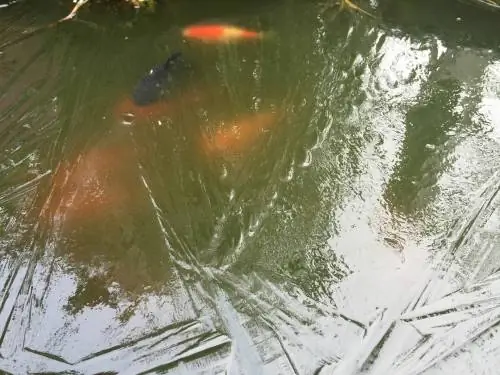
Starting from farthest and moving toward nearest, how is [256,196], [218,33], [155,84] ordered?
1. [218,33]
2. [155,84]
3. [256,196]

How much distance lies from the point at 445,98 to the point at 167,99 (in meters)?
1.97

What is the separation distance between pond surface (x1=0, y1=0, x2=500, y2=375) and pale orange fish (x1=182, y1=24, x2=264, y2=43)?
11 centimetres

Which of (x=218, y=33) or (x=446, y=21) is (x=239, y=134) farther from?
(x=446, y=21)

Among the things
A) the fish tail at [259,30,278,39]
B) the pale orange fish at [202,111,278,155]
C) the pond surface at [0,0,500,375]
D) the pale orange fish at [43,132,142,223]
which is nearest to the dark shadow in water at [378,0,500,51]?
the pond surface at [0,0,500,375]

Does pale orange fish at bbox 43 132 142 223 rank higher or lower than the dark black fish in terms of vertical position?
lower

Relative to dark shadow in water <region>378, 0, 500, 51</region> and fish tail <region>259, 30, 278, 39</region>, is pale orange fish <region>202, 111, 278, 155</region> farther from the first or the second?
dark shadow in water <region>378, 0, 500, 51</region>

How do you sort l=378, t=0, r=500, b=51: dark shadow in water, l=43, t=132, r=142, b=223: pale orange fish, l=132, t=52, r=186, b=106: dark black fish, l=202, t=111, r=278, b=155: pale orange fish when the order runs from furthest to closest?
l=378, t=0, r=500, b=51: dark shadow in water < l=132, t=52, r=186, b=106: dark black fish < l=202, t=111, r=278, b=155: pale orange fish < l=43, t=132, r=142, b=223: pale orange fish

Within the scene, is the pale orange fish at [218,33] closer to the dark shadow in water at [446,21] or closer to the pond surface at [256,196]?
the pond surface at [256,196]

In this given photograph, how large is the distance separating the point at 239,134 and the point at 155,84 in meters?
0.76

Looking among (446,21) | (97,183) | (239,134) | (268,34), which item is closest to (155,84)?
(239,134)

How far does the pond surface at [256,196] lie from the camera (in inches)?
113

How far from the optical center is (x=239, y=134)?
12.3 feet

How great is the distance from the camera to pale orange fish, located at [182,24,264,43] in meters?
4.44

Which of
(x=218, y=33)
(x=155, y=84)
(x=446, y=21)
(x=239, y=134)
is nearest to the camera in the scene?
(x=239, y=134)
